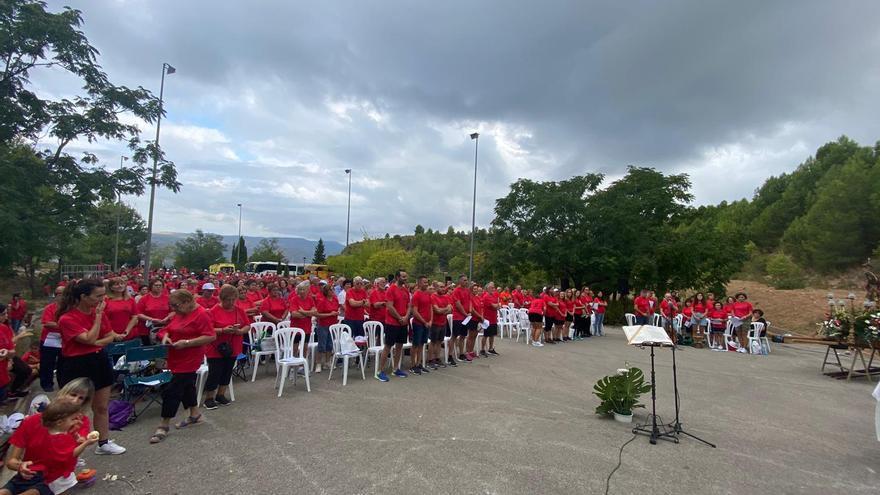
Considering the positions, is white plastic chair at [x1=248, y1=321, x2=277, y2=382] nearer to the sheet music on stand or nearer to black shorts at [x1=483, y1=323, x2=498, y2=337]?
black shorts at [x1=483, y1=323, x2=498, y2=337]

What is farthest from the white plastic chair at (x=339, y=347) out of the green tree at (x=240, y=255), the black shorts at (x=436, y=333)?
the green tree at (x=240, y=255)

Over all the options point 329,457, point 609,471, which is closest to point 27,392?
point 329,457

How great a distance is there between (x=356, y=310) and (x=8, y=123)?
14736 mm

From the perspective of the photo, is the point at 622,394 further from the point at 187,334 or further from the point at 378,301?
the point at 187,334

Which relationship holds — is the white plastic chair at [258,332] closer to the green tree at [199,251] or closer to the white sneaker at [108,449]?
the white sneaker at [108,449]

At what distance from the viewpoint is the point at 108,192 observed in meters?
16.1

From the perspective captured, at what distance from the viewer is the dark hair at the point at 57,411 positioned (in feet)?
10.7

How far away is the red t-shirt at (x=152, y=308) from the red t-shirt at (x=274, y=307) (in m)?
1.59

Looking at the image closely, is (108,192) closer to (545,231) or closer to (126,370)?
(126,370)

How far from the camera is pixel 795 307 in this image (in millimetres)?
26797

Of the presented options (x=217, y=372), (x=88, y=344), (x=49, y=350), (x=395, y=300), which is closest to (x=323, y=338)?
(x=395, y=300)

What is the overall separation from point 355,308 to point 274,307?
1563mm

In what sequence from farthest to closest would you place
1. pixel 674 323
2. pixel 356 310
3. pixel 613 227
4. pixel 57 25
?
pixel 613 227 < pixel 674 323 < pixel 57 25 < pixel 356 310

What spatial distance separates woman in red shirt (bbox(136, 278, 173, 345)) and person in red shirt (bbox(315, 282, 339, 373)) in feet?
8.28
